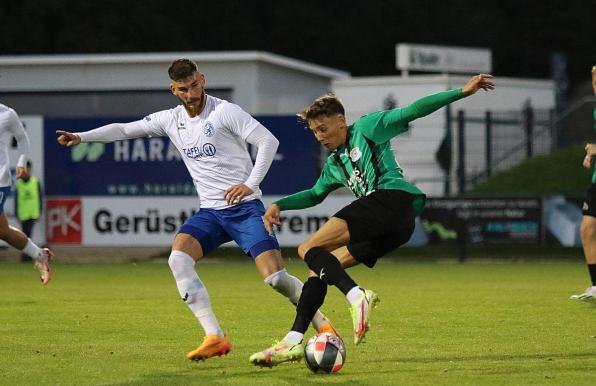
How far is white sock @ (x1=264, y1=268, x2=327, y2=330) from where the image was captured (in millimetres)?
9773

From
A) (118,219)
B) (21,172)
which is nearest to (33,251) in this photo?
(21,172)

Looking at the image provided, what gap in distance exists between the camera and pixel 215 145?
10164 millimetres

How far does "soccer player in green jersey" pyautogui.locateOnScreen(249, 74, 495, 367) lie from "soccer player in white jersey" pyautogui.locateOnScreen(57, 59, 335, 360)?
41cm

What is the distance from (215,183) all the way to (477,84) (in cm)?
210

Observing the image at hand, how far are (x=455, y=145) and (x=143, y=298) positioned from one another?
10810 millimetres

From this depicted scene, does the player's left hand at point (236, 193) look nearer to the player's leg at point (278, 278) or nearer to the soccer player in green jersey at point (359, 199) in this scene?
the soccer player in green jersey at point (359, 199)

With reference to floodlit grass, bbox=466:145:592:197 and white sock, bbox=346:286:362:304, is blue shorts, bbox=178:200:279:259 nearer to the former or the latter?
white sock, bbox=346:286:362:304

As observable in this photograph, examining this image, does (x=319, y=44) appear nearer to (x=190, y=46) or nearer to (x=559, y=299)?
(x=190, y=46)

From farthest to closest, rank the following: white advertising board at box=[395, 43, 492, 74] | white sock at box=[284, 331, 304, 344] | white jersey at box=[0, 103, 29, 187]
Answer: white advertising board at box=[395, 43, 492, 74]
white jersey at box=[0, 103, 29, 187]
white sock at box=[284, 331, 304, 344]

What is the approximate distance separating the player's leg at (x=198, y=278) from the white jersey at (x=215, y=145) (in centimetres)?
22

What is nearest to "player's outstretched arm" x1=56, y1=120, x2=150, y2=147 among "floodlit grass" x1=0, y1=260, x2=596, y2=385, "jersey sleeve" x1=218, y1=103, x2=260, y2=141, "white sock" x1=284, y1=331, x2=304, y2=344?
"jersey sleeve" x1=218, y1=103, x2=260, y2=141

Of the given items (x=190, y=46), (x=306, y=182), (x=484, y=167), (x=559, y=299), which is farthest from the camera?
(x=190, y=46)

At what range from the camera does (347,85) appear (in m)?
33.3

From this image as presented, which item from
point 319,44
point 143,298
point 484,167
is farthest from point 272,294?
point 319,44
